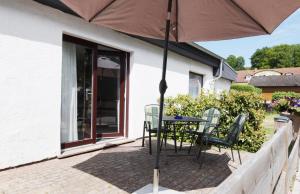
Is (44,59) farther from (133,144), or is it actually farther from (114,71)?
(133,144)

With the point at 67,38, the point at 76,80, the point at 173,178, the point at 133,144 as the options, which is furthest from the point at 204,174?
the point at 67,38

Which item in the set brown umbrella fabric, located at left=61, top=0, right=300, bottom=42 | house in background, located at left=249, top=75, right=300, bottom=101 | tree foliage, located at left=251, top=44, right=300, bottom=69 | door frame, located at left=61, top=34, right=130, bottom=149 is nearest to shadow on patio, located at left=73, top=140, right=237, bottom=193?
door frame, located at left=61, top=34, right=130, bottom=149

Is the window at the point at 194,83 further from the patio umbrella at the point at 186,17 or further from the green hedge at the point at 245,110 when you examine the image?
the patio umbrella at the point at 186,17

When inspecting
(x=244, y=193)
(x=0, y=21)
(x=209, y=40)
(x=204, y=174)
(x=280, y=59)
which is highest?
(x=280, y=59)

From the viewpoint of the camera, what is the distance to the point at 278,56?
7588cm

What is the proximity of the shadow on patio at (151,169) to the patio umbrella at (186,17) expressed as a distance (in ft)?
3.77

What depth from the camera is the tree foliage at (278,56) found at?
75562 mm

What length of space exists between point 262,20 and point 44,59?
3.79m

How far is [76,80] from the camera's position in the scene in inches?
242

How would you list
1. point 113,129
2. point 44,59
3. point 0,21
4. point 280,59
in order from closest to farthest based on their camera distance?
point 0,21
point 44,59
point 113,129
point 280,59

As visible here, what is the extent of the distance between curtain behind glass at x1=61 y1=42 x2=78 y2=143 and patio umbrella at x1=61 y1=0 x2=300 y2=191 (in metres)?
2.50

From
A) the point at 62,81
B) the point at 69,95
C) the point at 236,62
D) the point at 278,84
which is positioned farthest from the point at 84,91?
the point at 236,62

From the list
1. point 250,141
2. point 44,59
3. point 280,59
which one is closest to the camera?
point 44,59

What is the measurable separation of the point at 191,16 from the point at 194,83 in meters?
8.87
